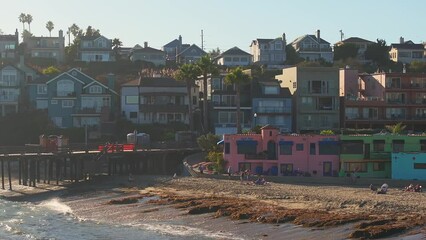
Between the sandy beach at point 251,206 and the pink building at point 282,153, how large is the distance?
4269 mm

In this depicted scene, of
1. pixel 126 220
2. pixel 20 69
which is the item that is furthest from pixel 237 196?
pixel 20 69

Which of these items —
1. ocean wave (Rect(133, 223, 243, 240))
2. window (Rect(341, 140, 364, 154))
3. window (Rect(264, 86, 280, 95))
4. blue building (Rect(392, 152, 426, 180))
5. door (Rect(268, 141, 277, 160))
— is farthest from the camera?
window (Rect(264, 86, 280, 95))

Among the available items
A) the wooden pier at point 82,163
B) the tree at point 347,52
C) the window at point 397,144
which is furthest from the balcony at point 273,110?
the tree at point 347,52

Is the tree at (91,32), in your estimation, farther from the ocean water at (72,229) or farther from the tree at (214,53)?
the ocean water at (72,229)

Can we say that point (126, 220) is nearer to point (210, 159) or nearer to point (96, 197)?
point (96, 197)

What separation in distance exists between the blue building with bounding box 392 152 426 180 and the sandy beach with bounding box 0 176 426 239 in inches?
215

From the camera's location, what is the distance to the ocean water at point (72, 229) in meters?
40.2

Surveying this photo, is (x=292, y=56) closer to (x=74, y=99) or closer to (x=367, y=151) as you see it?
(x=74, y=99)

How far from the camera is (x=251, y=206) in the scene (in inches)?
1853

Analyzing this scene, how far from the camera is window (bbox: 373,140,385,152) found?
209 feet

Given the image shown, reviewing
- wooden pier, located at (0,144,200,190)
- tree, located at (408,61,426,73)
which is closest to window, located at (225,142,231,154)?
wooden pier, located at (0,144,200,190)

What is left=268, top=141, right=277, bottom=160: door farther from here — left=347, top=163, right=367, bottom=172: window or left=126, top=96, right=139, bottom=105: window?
left=126, top=96, right=139, bottom=105: window

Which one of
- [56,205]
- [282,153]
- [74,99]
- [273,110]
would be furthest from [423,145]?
[74,99]

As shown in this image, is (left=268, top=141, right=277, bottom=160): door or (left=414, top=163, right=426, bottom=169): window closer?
(left=414, top=163, right=426, bottom=169): window
